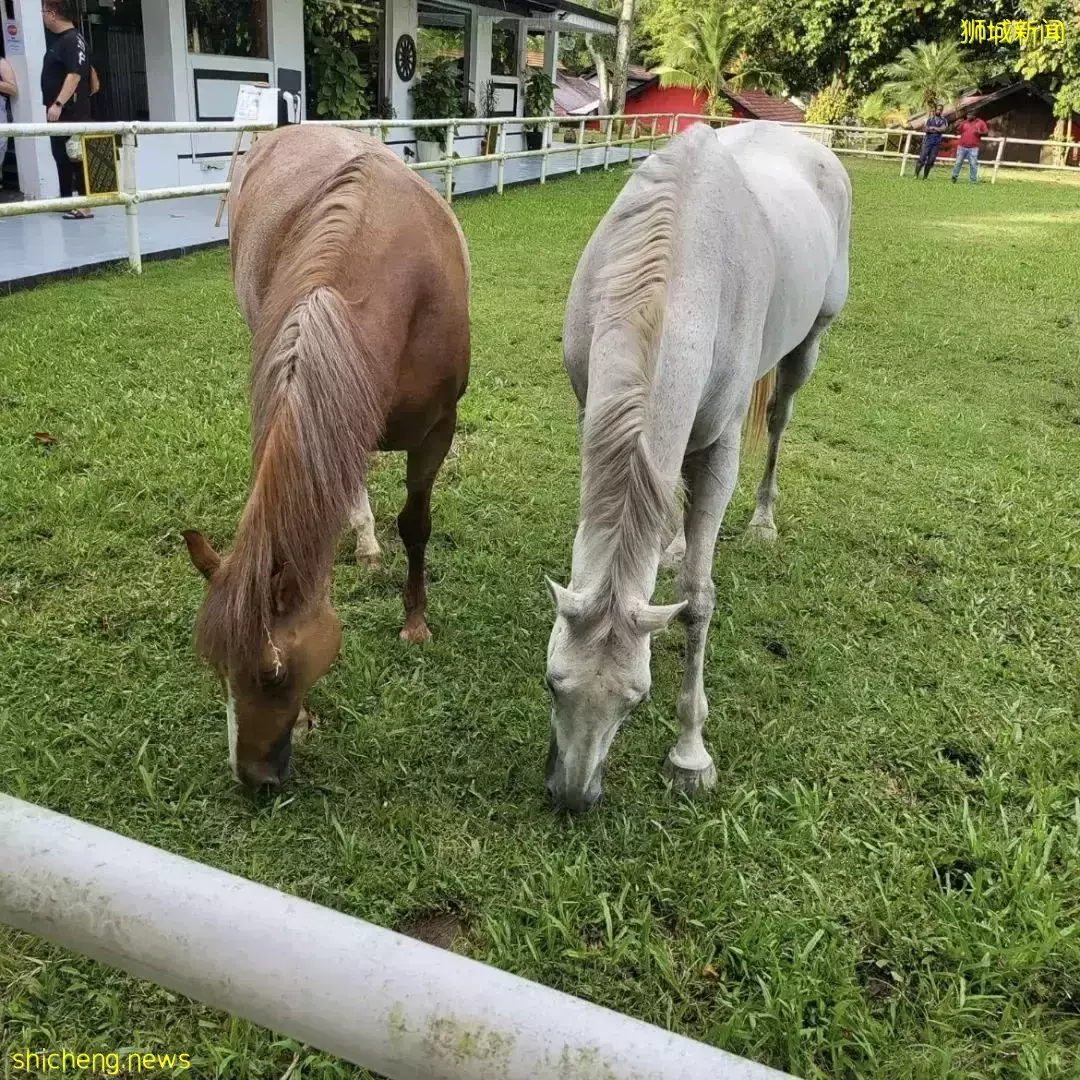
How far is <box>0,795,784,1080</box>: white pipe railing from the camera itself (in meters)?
0.57

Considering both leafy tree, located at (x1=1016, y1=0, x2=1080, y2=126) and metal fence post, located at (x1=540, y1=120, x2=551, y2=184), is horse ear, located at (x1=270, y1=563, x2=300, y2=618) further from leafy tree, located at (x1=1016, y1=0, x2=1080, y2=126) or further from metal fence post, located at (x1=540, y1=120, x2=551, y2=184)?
leafy tree, located at (x1=1016, y1=0, x2=1080, y2=126)

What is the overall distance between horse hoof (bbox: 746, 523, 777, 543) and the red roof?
3577 centimetres

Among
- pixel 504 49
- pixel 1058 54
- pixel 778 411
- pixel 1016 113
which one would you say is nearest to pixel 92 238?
pixel 778 411

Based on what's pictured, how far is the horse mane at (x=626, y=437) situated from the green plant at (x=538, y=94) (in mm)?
18733

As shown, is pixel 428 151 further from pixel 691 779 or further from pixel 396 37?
pixel 691 779

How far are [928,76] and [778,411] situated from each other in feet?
103

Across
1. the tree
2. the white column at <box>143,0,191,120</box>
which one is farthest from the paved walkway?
the tree

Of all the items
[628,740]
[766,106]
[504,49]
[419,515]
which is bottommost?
[628,740]

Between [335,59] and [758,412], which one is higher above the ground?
[335,59]

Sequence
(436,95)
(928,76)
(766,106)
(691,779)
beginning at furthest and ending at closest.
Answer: (766,106), (928,76), (436,95), (691,779)

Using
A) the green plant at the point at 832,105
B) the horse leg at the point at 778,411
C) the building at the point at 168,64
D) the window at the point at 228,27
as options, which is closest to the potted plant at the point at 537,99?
the building at the point at 168,64

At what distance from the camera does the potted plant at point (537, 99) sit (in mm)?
19188

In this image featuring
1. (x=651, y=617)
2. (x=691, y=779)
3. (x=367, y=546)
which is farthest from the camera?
(x=367, y=546)

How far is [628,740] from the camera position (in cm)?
266
